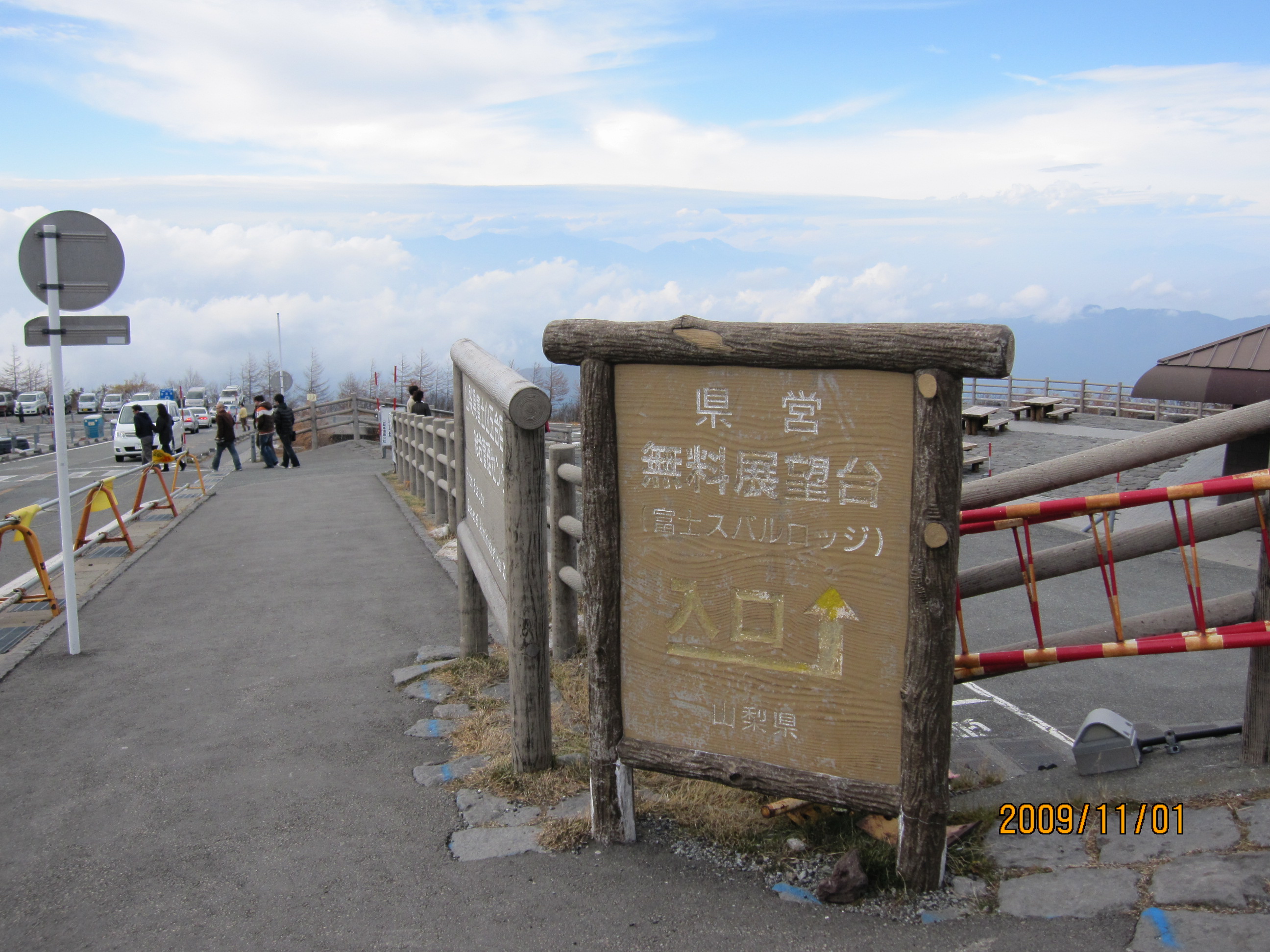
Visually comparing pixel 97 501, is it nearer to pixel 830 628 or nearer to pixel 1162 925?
pixel 830 628

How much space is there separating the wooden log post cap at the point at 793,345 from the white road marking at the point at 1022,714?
2698 millimetres

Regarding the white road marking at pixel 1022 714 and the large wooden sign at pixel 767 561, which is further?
the white road marking at pixel 1022 714

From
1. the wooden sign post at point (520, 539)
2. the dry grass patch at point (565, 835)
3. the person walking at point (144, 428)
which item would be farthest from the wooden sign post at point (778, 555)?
the person walking at point (144, 428)

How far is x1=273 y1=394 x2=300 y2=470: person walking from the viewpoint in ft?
68.5

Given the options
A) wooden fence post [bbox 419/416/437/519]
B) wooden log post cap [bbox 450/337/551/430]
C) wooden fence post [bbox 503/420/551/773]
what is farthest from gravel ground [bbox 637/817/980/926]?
wooden fence post [bbox 419/416/437/519]

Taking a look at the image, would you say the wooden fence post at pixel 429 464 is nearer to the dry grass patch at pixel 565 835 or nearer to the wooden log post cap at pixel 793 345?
the dry grass patch at pixel 565 835

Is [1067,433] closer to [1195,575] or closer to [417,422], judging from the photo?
[417,422]

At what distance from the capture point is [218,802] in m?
4.07

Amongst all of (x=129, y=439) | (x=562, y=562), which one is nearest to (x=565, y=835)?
(x=562, y=562)

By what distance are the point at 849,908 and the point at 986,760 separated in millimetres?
1946

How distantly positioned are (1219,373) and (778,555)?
13216 millimetres

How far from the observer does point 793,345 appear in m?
2.89

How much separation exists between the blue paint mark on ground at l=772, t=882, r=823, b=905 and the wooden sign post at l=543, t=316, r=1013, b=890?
309 mm
